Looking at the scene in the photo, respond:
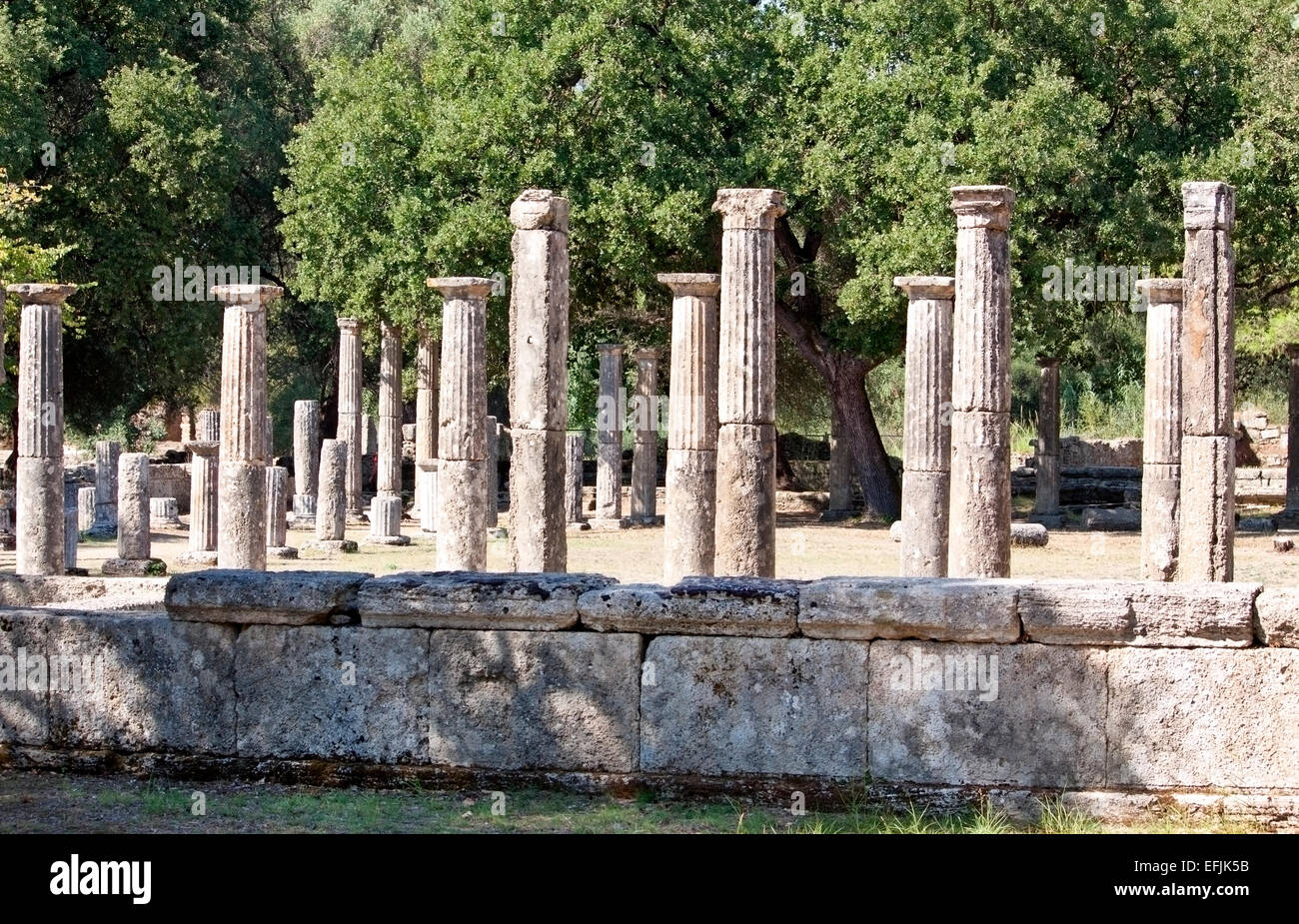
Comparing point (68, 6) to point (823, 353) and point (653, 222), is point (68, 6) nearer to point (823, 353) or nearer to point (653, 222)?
point (653, 222)

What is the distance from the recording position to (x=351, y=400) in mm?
28688

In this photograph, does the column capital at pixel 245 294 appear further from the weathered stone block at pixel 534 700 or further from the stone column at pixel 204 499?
the weathered stone block at pixel 534 700

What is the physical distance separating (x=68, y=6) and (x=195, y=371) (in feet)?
23.7

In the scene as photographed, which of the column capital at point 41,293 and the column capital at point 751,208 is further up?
the column capital at point 751,208

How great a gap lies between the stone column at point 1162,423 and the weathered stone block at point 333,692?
1164cm

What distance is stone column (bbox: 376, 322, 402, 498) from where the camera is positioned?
2780cm

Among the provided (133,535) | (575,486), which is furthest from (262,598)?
(575,486)

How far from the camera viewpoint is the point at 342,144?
2731 centimetres

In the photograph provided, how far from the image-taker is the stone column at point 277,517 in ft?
73.0

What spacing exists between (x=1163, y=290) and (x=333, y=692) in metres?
12.7

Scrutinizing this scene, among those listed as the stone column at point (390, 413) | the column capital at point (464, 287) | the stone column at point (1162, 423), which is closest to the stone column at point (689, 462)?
the column capital at point (464, 287)

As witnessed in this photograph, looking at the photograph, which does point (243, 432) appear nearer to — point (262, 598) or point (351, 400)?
point (262, 598)

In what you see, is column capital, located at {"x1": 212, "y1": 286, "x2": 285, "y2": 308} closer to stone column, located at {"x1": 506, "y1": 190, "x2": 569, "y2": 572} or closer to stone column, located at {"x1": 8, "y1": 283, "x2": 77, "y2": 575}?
stone column, located at {"x1": 8, "y1": 283, "x2": 77, "y2": 575}

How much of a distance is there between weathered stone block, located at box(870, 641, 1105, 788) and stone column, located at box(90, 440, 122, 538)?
2084cm
